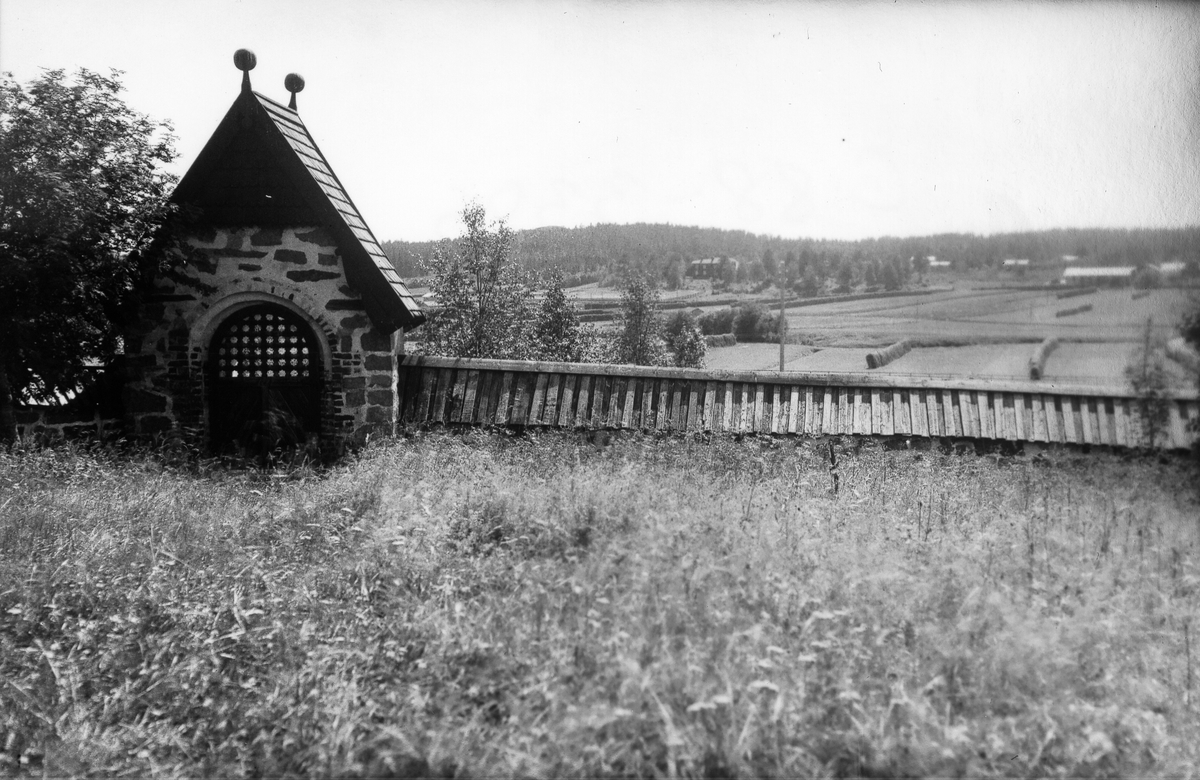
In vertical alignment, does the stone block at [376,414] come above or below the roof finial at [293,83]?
below

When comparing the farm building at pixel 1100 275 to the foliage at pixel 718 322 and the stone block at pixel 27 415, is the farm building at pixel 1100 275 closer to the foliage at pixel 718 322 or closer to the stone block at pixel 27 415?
the stone block at pixel 27 415

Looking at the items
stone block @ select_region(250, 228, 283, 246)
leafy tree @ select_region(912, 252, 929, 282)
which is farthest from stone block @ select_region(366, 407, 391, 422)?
leafy tree @ select_region(912, 252, 929, 282)

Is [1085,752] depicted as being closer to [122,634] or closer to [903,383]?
[122,634]

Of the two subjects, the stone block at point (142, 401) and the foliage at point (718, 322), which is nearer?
the stone block at point (142, 401)

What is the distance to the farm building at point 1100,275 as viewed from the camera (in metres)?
5.34

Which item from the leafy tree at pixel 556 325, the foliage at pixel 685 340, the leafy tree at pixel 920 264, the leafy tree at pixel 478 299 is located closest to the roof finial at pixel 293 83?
the leafy tree at pixel 920 264

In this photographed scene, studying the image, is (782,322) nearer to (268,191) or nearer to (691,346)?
(691,346)

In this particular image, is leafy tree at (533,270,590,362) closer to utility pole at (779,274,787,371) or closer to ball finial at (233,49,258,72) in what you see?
utility pole at (779,274,787,371)

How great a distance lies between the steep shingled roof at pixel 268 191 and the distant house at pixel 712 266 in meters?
17.4

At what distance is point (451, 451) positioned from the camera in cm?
819

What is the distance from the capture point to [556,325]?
29.5 meters

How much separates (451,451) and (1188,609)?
624cm

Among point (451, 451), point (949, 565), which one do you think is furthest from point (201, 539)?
point (949, 565)

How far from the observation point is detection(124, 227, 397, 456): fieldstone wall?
9.28 m
